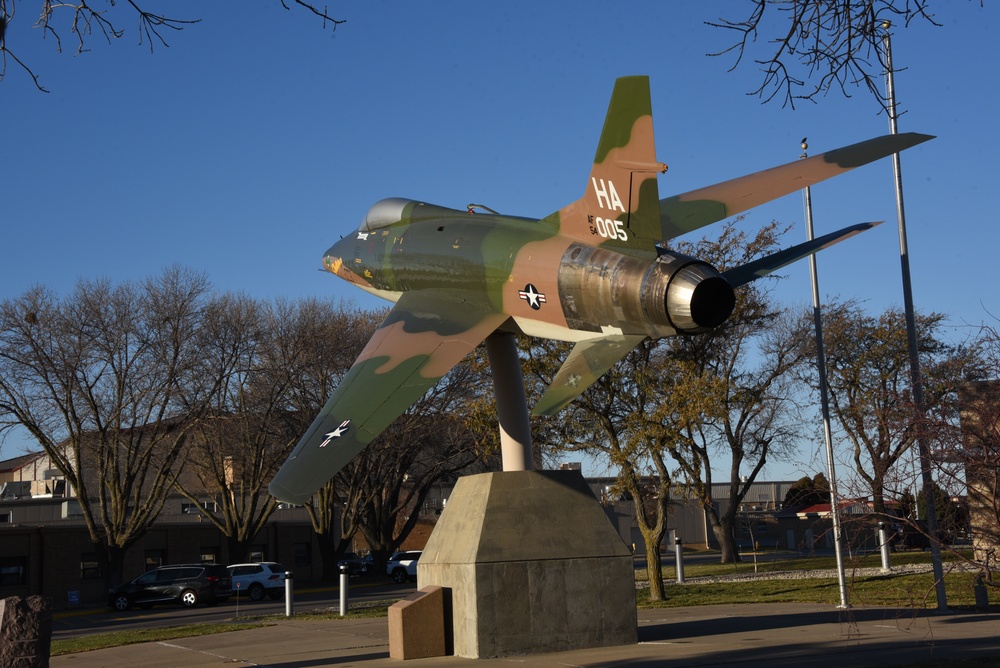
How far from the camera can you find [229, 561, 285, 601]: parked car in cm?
3912

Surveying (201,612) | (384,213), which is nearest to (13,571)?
(201,612)

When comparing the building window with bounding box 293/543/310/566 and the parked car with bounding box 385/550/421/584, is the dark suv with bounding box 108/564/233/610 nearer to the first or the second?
the parked car with bounding box 385/550/421/584

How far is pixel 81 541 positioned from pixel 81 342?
9.24 metres

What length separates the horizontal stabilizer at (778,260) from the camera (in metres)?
13.5

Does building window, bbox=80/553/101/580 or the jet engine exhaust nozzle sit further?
building window, bbox=80/553/101/580

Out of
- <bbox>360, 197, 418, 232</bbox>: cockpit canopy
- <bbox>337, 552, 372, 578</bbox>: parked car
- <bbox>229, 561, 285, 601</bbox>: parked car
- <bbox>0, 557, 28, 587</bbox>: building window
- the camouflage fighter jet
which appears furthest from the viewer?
<bbox>337, 552, 372, 578</bbox>: parked car

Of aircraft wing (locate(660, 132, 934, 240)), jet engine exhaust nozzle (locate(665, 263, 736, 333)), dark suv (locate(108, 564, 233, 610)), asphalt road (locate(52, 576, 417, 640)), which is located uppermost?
aircraft wing (locate(660, 132, 934, 240))

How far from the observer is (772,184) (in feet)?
47.1

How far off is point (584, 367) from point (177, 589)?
95.9 ft

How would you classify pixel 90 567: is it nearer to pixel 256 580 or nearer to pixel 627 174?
pixel 256 580

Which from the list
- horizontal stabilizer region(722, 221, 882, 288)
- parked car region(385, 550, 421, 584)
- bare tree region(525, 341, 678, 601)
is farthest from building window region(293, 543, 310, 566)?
horizontal stabilizer region(722, 221, 882, 288)

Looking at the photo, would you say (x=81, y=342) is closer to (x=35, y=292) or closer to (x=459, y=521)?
(x=35, y=292)

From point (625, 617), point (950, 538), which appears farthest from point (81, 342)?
point (950, 538)

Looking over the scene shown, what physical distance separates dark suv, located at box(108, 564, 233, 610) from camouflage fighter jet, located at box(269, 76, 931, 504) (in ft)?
81.4
